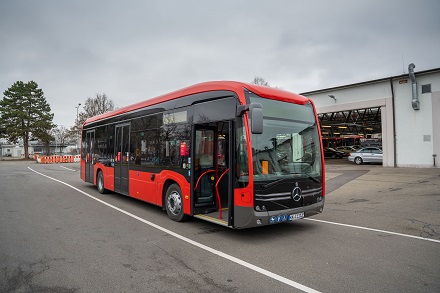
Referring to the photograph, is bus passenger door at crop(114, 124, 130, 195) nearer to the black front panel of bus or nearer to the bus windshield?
the bus windshield

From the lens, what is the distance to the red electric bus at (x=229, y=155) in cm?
539

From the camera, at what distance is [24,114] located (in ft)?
169

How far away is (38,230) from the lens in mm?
6375

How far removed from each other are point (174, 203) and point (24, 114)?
55310 mm

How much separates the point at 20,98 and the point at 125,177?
54.6m

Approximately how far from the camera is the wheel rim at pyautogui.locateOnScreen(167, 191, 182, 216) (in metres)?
7.05

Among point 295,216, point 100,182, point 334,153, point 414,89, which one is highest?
point 414,89

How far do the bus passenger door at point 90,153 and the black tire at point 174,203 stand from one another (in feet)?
21.6

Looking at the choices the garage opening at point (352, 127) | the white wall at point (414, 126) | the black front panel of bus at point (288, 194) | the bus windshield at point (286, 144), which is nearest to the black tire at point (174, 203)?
the black front panel of bus at point (288, 194)

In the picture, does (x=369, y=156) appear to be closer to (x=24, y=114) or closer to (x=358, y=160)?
(x=358, y=160)

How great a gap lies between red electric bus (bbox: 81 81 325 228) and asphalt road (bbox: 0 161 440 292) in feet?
1.88

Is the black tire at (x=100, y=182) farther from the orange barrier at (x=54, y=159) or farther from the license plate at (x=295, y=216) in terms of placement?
the orange barrier at (x=54, y=159)

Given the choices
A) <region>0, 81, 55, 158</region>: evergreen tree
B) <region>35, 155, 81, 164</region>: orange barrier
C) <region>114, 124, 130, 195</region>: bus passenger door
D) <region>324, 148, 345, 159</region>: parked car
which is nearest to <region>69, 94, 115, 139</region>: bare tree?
<region>0, 81, 55, 158</region>: evergreen tree

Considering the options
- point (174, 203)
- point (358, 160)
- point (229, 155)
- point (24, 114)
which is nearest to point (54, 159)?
point (24, 114)
